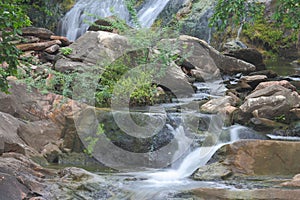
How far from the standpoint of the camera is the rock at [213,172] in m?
4.67

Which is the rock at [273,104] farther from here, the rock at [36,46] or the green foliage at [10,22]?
the rock at [36,46]

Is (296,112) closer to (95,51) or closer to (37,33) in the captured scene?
(95,51)

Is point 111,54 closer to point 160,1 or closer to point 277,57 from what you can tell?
point 160,1

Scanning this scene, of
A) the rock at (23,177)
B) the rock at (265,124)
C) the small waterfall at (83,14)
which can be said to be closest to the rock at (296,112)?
the rock at (265,124)

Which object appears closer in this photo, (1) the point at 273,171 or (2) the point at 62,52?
(1) the point at 273,171

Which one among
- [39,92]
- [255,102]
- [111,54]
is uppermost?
[111,54]

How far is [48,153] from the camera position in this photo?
5.53 m

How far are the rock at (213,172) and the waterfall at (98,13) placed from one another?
10.6m

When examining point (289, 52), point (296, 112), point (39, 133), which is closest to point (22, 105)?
point (39, 133)

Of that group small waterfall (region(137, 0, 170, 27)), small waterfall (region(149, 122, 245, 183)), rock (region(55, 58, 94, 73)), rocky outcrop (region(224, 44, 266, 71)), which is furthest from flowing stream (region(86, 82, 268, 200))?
small waterfall (region(137, 0, 170, 27))

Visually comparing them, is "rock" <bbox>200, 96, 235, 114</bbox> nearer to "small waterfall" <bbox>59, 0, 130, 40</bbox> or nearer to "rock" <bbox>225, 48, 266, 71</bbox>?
"rock" <bbox>225, 48, 266, 71</bbox>

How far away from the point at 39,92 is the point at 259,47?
14.0 m

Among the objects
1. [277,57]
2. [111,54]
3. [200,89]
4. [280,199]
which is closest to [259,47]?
[277,57]

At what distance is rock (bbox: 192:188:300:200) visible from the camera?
3.52 metres
